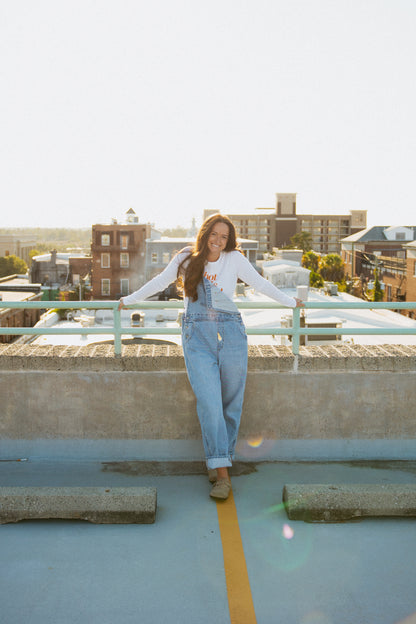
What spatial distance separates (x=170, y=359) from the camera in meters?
4.89

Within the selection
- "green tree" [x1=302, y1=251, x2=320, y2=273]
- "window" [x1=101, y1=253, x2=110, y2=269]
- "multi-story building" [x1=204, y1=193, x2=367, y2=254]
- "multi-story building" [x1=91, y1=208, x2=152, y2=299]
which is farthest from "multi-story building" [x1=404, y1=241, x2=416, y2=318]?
"multi-story building" [x1=204, y1=193, x2=367, y2=254]

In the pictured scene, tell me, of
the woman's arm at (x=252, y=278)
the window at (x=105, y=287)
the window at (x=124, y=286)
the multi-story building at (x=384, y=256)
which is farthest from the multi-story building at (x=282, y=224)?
the woman's arm at (x=252, y=278)

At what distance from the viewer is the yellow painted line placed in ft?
9.61

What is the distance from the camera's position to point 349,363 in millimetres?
4992

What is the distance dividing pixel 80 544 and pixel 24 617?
2.42 ft

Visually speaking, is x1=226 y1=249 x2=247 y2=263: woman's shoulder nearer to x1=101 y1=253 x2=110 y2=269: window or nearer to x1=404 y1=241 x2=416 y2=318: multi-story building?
x1=404 y1=241 x2=416 y2=318: multi-story building

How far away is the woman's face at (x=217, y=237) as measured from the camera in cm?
436

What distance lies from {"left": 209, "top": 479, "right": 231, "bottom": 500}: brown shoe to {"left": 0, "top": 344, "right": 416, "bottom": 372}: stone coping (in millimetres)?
1050

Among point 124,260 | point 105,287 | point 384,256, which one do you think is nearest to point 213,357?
point 124,260

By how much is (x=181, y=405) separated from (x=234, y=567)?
1774mm

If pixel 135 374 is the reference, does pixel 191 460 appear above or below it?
below

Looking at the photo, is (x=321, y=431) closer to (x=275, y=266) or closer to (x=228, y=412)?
(x=228, y=412)

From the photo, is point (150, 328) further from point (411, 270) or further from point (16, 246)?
point (16, 246)

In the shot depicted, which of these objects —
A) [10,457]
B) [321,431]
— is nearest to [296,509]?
[321,431]
